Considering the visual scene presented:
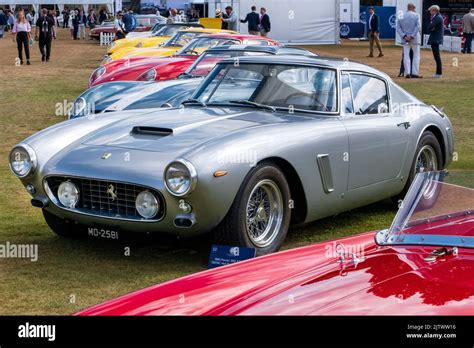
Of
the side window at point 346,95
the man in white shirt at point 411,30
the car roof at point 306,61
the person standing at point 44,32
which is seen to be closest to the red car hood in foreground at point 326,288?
the side window at point 346,95

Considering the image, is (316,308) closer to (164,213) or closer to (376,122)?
(164,213)

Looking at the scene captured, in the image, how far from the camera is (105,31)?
44.8 meters

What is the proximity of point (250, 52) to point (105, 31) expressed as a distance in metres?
34.8

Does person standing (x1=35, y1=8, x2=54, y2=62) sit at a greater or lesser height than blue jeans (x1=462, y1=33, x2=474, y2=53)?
greater

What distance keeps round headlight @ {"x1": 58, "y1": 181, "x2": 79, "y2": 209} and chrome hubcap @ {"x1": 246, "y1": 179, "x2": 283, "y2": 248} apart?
120 cm

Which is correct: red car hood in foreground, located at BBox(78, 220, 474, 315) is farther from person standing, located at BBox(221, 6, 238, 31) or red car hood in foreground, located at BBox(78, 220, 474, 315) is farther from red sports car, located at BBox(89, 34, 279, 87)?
person standing, located at BBox(221, 6, 238, 31)

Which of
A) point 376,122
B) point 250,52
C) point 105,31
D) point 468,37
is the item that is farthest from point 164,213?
point 105,31

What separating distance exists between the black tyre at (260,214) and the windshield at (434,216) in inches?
88.0

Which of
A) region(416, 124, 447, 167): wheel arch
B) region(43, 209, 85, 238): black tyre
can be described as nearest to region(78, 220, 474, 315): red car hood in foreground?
region(43, 209, 85, 238): black tyre

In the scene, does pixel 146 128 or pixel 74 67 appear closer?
pixel 146 128

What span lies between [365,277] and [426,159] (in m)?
5.29

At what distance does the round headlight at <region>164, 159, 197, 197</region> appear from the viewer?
545 cm

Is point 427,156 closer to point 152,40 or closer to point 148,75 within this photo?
point 148,75

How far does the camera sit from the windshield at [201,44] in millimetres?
Answer: 14773
